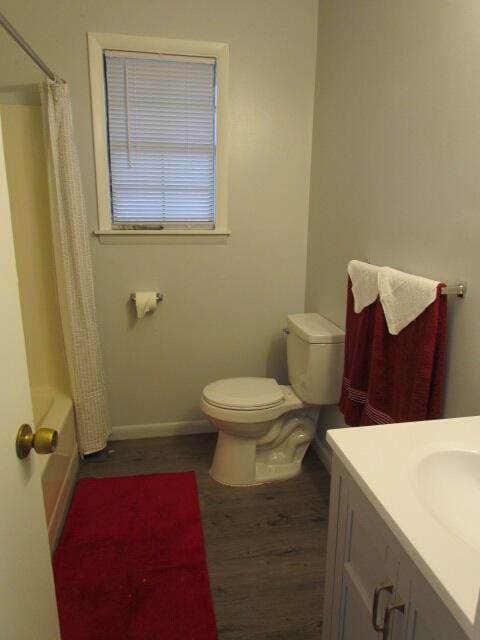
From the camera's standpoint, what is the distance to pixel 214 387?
2.31 m

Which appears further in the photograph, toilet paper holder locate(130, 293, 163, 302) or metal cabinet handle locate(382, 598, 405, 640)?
toilet paper holder locate(130, 293, 163, 302)

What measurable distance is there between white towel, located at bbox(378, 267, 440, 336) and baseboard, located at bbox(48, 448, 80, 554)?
5.08 feet

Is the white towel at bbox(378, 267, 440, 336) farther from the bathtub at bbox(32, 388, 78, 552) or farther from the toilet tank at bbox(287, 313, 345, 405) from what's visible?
the bathtub at bbox(32, 388, 78, 552)

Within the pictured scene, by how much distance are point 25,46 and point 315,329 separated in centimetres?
171

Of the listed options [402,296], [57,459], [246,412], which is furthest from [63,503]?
[402,296]

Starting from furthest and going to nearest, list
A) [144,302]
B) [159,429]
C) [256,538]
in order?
[159,429] < [144,302] < [256,538]

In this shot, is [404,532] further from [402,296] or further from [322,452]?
[322,452]

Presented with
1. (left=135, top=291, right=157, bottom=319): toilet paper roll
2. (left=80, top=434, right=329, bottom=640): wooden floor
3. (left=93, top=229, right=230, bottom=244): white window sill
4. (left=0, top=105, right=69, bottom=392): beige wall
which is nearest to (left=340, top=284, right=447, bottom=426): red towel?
(left=80, top=434, right=329, bottom=640): wooden floor

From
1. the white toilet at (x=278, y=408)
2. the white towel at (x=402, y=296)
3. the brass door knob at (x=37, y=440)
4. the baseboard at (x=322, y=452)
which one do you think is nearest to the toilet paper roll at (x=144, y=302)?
the white toilet at (x=278, y=408)

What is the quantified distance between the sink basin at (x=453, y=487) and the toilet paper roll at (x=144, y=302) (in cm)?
180

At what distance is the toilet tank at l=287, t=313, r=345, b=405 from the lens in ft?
6.98

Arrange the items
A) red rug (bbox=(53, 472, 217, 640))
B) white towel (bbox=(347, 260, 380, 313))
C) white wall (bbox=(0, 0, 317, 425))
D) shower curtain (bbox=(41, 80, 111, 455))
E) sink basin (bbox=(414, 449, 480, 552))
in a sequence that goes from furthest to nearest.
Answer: white wall (bbox=(0, 0, 317, 425)) → shower curtain (bbox=(41, 80, 111, 455)) → white towel (bbox=(347, 260, 380, 313)) → red rug (bbox=(53, 472, 217, 640)) → sink basin (bbox=(414, 449, 480, 552))

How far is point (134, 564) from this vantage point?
5.80ft

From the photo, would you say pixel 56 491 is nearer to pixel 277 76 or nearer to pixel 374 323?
pixel 374 323
